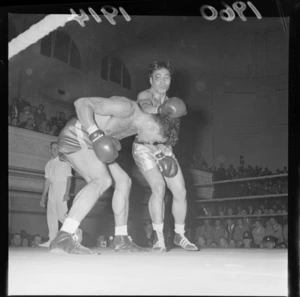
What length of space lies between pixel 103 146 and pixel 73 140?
265 mm

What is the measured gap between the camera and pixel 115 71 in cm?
322

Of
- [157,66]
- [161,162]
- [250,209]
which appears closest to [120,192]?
[161,162]

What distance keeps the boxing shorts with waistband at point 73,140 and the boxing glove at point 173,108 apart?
1.65 ft

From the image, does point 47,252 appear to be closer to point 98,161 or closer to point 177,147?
point 98,161

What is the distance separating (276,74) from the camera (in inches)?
120

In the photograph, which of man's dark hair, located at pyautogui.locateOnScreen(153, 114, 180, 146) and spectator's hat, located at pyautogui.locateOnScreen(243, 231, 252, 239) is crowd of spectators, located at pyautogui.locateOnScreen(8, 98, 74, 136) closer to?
man's dark hair, located at pyautogui.locateOnScreen(153, 114, 180, 146)

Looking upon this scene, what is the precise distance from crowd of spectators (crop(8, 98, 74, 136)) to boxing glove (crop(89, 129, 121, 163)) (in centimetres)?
57

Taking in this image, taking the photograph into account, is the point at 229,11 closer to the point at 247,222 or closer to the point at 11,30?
the point at 11,30

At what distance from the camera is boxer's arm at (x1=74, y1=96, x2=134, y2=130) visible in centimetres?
260

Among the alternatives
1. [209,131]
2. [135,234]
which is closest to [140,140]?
[135,234]

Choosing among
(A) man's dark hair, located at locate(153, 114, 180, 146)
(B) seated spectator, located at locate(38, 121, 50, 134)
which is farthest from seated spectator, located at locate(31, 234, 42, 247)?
(A) man's dark hair, located at locate(153, 114, 180, 146)

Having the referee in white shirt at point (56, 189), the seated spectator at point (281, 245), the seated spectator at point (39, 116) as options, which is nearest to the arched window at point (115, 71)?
the seated spectator at point (39, 116)
